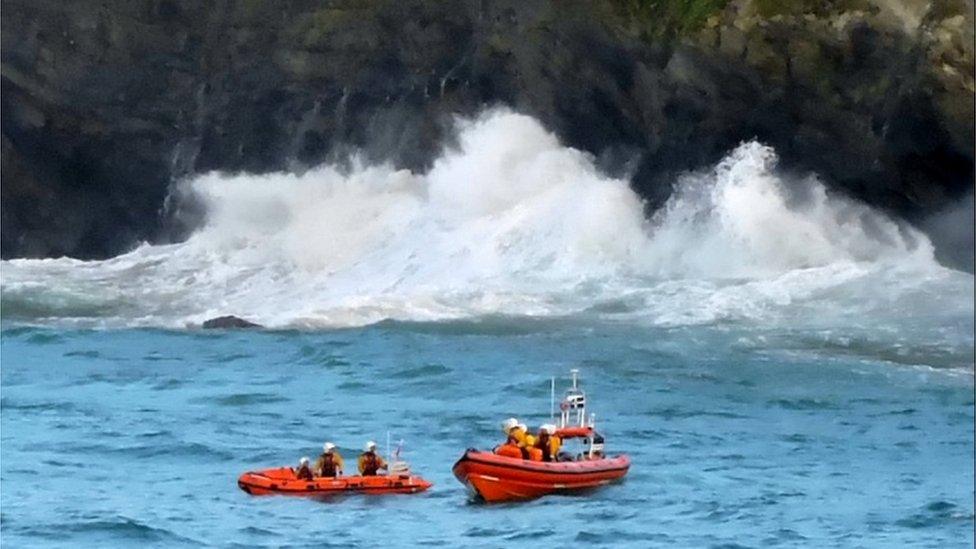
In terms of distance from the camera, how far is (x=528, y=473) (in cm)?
2677

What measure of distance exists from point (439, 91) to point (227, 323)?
29.2ft

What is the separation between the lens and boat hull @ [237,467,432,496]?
26641mm

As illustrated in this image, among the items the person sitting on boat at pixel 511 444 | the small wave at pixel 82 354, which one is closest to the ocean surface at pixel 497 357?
the small wave at pixel 82 354

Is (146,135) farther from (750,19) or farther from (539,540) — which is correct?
(539,540)

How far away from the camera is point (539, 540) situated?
24375 mm

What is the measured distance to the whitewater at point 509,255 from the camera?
39.3 metres

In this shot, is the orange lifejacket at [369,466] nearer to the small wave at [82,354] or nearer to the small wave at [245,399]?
the small wave at [245,399]

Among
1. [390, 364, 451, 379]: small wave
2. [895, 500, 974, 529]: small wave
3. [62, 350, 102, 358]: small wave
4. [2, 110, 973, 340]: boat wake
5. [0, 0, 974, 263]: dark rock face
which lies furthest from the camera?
[0, 0, 974, 263]: dark rock face

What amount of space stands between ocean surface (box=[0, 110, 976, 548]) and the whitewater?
7cm

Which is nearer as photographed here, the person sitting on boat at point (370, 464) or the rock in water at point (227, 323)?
the person sitting on boat at point (370, 464)

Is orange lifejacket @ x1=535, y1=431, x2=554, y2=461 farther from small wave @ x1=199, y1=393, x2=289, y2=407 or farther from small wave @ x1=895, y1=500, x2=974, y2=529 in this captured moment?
small wave @ x1=199, y1=393, x2=289, y2=407

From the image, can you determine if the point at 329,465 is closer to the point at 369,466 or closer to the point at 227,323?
the point at 369,466

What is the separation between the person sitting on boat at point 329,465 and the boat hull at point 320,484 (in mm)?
222

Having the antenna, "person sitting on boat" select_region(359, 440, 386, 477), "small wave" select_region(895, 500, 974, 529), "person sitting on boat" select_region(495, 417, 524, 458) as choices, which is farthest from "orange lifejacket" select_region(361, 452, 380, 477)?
"small wave" select_region(895, 500, 974, 529)
